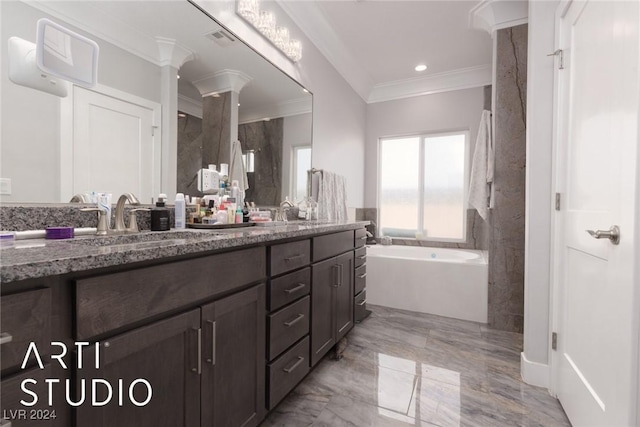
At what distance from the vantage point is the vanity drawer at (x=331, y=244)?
1638mm

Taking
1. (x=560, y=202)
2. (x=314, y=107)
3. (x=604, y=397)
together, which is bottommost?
(x=604, y=397)

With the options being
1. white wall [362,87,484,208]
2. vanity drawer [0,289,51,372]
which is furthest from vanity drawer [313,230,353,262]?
white wall [362,87,484,208]

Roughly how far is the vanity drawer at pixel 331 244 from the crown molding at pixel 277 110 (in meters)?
1.02

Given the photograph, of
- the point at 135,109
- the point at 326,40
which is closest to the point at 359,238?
the point at 135,109

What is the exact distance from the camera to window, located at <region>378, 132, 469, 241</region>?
12.8ft

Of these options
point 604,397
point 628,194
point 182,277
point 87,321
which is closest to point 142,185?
point 182,277

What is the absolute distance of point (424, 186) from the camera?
162 inches

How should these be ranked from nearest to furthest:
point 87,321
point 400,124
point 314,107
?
1. point 87,321
2. point 314,107
3. point 400,124

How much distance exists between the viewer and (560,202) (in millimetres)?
1597

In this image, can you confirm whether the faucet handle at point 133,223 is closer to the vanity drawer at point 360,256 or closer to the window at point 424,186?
the vanity drawer at point 360,256

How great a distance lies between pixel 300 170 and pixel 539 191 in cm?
175

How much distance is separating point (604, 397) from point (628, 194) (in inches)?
29.8

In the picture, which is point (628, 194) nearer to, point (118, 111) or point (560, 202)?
point (560, 202)

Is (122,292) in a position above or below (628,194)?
below
